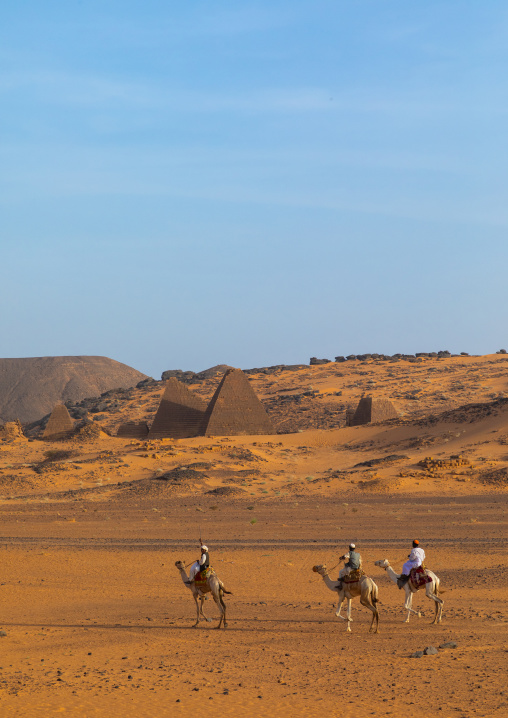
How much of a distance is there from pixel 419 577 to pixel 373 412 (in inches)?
1459

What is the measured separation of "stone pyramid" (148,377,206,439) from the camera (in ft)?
151

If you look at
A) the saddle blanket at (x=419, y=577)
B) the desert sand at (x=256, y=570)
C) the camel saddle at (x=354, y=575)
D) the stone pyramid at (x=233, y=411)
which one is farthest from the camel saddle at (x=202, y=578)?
the stone pyramid at (x=233, y=411)

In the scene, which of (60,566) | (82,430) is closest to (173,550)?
(60,566)

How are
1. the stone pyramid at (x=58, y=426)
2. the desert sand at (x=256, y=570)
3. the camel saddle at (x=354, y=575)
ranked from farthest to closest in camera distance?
the stone pyramid at (x=58, y=426) → the camel saddle at (x=354, y=575) → the desert sand at (x=256, y=570)

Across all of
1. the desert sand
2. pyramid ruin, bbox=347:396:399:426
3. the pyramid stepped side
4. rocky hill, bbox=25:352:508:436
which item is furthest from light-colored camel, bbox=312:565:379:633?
rocky hill, bbox=25:352:508:436

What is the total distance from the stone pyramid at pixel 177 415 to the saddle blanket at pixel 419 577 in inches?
1366

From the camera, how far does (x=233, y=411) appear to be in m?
44.4

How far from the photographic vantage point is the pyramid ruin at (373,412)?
47903 millimetres

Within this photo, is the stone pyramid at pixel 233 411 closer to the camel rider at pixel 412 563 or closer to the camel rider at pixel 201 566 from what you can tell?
the camel rider at pixel 201 566

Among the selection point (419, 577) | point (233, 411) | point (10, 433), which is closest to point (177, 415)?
point (233, 411)

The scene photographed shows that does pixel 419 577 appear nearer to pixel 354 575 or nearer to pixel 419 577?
pixel 419 577

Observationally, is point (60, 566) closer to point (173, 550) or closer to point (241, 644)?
point (173, 550)

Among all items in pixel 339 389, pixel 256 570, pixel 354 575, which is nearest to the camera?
pixel 354 575

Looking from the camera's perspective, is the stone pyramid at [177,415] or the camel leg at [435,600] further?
the stone pyramid at [177,415]
